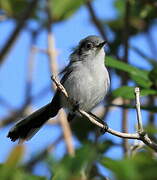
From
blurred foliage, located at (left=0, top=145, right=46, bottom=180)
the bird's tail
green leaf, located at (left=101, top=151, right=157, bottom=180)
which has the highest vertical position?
blurred foliage, located at (left=0, top=145, right=46, bottom=180)

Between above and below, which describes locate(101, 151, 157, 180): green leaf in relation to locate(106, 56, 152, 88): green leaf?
above

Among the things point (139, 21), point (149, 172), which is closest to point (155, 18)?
point (139, 21)

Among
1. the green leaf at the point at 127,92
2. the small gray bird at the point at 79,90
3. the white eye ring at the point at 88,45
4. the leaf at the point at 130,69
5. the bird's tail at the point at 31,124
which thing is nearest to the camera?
the green leaf at the point at 127,92

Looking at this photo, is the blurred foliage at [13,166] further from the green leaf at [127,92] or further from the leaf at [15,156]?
the green leaf at [127,92]

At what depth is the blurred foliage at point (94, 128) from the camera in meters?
1.62

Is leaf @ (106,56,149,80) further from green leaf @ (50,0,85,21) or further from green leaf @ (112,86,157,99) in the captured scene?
green leaf @ (50,0,85,21)

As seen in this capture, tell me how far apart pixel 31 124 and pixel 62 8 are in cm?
134

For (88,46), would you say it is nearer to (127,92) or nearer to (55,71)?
(55,71)

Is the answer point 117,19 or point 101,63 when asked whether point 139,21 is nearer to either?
point 117,19

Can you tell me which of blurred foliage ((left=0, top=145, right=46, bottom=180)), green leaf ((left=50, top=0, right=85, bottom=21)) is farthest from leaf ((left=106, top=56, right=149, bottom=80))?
blurred foliage ((left=0, top=145, right=46, bottom=180))

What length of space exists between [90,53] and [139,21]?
1.25m

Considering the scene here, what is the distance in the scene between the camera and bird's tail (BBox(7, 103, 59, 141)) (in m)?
3.41

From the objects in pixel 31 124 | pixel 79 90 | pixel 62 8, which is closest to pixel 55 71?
pixel 79 90

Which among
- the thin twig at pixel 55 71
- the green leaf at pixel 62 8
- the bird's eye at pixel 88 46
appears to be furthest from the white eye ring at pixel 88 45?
the green leaf at pixel 62 8
